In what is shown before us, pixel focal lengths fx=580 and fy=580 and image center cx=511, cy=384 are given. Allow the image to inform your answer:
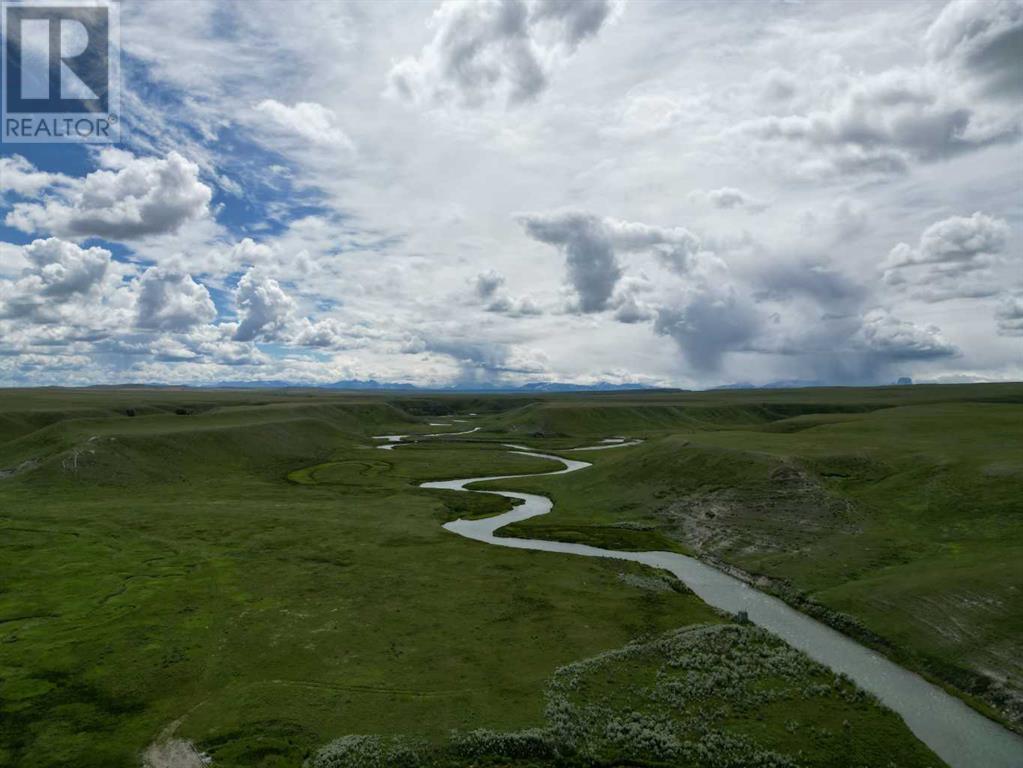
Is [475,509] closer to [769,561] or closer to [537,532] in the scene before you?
[537,532]

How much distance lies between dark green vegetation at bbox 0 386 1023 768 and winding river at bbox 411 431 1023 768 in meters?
2.14

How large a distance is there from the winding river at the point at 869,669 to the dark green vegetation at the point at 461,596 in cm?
214

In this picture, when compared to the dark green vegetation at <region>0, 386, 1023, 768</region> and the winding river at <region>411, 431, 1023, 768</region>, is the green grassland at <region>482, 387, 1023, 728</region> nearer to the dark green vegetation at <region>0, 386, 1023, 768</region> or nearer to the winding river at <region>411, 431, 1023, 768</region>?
the dark green vegetation at <region>0, 386, 1023, 768</region>

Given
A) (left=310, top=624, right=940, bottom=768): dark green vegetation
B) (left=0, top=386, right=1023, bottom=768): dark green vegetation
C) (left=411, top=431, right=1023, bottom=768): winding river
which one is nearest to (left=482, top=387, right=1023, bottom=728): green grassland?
(left=0, top=386, right=1023, bottom=768): dark green vegetation

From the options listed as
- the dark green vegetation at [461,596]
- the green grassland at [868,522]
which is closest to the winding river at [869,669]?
the green grassland at [868,522]

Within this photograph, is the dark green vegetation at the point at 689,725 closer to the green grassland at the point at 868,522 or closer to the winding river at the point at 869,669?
the winding river at the point at 869,669

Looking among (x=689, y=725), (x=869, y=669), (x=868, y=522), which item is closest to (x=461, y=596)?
(x=689, y=725)

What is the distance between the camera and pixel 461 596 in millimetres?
58219

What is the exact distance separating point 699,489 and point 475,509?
127ft

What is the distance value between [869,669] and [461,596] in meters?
35.0

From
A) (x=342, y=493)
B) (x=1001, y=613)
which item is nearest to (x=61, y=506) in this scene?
(x=342, y=493)

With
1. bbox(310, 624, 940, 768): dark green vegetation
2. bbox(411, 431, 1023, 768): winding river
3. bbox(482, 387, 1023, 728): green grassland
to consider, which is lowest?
bbox(411, 431, 1023, 768): winding river

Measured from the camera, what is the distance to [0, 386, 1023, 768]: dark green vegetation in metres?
35.5

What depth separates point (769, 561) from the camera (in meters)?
65.2
